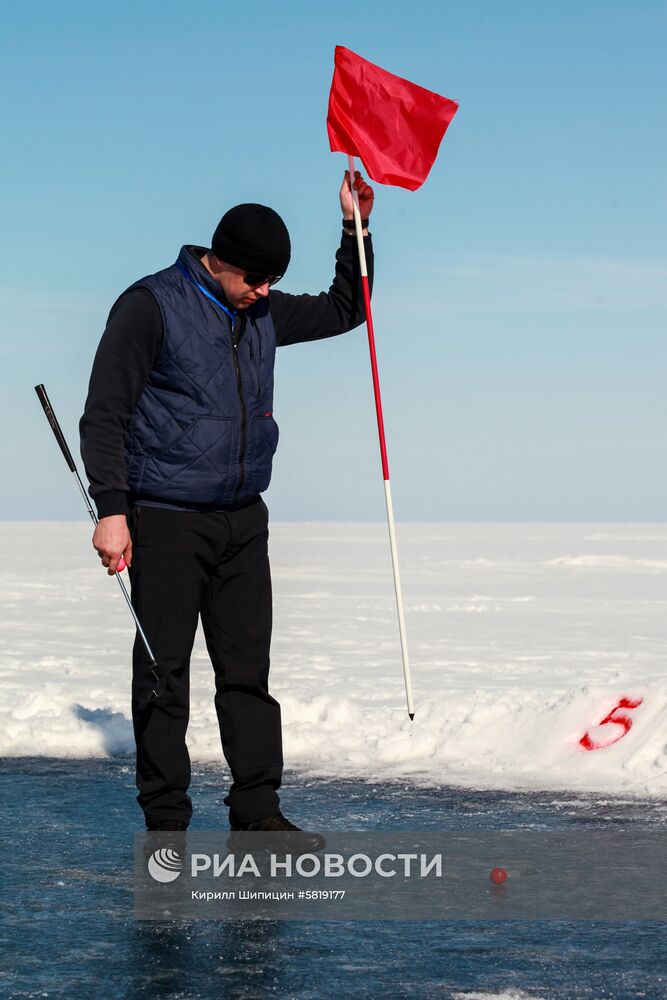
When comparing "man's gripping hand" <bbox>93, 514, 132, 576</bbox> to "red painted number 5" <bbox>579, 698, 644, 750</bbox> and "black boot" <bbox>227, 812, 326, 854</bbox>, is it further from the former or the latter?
"red painted number 5" <bbox>579, 698, 644, 750</bbox>

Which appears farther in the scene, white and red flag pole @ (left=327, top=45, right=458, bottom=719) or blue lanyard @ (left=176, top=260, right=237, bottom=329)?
white and red flag pole @ (left=327, top=45, right=458, bottom=719)

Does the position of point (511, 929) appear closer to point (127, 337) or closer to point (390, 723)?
point (127, 337)

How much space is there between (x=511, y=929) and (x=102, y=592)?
61.6 feet

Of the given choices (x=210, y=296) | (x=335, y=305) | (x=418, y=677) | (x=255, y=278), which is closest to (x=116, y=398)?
(x=210, y=296)

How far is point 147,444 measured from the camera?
4.05 m

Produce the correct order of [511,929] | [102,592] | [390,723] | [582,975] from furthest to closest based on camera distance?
[102,592], [390,723], [511,929], [582,975]

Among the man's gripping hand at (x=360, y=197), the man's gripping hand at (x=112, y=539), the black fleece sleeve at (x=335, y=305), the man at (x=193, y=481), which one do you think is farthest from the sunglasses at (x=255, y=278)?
the man's gripping hand at (x=112, y=539)

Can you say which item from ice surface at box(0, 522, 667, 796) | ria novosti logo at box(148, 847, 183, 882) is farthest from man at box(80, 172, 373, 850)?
ice surface at box(0, 522, 667, 796)

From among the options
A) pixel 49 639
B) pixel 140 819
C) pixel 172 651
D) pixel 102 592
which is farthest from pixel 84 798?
pixel 102 592

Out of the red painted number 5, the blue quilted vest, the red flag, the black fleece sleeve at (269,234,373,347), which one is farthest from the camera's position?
the red painted number 5

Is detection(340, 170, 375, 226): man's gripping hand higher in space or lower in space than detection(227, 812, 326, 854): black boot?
higher

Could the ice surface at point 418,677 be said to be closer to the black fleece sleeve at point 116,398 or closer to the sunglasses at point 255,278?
the black fleece sleeve at point 116,398

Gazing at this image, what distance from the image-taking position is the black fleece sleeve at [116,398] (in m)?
3.96

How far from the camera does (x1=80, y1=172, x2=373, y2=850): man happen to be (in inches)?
157
